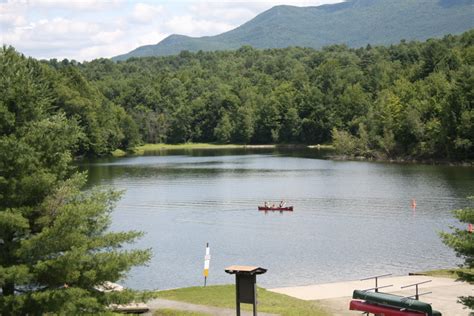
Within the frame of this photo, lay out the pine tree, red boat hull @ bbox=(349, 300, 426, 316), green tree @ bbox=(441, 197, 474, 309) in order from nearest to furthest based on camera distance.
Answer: the pine tree < green tree @ bbox=(441, 197, 474, 309) < red boat hull @ bbox=(349, 300, 426, 316)

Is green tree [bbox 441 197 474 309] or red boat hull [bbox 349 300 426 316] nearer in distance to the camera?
green tree [bbox 441 197 474 309]

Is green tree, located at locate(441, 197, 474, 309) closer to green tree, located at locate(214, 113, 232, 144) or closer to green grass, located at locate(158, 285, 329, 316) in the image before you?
green grass, located at locate(158, 285, 329, 316)

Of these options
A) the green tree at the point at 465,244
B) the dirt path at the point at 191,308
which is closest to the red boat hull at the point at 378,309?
the green tree at the point at 465,244

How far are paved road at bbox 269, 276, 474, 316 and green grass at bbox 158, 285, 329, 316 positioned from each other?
0.81 m

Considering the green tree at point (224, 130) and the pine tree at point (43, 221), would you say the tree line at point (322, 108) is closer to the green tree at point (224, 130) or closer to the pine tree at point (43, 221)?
the green tree at point (224, 130)

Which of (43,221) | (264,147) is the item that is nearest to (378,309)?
(43,221)

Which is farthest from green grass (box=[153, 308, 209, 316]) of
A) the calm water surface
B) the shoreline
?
the shoreline

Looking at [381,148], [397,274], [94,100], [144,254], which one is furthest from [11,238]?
A: [94,100]

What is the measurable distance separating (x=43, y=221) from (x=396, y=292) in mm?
14877

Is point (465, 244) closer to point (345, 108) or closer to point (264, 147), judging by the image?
point (345, 108)

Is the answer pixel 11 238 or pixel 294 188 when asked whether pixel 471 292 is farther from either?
pixel 294 188

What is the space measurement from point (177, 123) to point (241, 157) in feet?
164

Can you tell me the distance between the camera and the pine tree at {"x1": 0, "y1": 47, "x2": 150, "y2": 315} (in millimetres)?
18569

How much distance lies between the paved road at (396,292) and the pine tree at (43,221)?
28.9 feet
